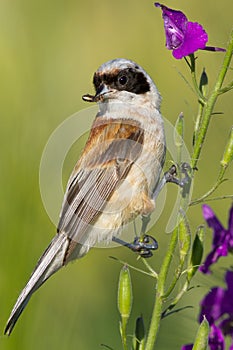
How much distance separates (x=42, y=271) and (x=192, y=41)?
0.97m

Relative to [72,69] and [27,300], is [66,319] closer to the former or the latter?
[27,300]

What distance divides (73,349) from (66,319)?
0.54 m

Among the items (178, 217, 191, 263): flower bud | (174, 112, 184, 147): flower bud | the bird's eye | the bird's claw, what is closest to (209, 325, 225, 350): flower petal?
(178, 217, 191, 263): flower bud

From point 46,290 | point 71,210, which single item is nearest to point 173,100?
point 46,290

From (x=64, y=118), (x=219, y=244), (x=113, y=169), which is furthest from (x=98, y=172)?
(x=64, y=118)

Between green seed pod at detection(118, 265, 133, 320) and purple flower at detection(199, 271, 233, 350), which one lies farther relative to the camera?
purple flower at detection(199, 271, 233, 350)

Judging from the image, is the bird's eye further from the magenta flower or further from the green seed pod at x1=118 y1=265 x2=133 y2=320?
the green seed pod at x1=118 y1=265 x2=133 y2=320

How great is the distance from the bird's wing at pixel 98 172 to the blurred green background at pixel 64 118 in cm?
14

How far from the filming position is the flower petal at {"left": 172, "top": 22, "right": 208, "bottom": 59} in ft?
7.78

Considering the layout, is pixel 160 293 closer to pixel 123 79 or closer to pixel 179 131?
pixel 179 131

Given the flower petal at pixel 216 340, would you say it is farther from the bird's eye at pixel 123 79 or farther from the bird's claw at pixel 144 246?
the bird's eye at pixel 123 79

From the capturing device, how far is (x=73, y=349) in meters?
3.77

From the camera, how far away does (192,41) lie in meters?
2.38

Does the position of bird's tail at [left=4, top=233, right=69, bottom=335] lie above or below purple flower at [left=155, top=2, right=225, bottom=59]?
below
